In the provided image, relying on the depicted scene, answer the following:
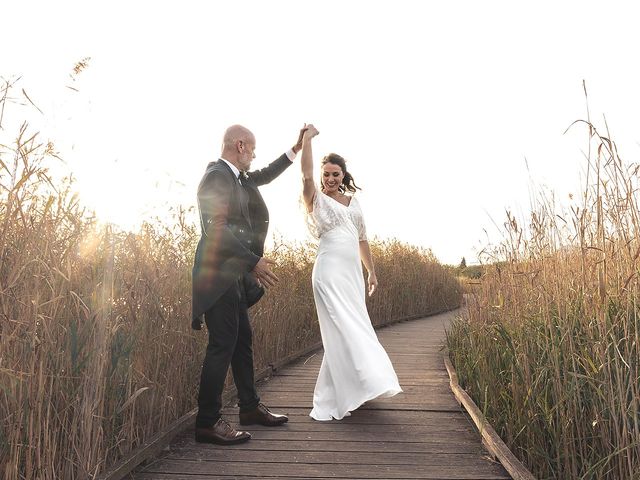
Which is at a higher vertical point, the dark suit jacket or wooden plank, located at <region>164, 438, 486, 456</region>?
the dark suit jacket

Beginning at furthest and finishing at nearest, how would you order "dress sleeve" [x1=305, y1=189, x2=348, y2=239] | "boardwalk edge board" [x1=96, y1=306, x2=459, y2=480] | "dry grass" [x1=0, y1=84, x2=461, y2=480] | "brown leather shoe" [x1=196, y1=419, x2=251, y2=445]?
"dress sleeve" [x1=305, y1=189, x2=348, y2=239] < "brown leather shoe" [x1=196, y1=419, x2=251, y2=445] < "boardwalk edge board" [x1=96, y1=306, x2=459, y2=480] < "dry grass" [x1=0, y1=84, x2=461, y2=480]

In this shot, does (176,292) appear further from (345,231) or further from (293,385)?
(293,385)

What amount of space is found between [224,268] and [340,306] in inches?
49.1

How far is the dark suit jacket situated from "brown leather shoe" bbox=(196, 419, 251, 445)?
573mm

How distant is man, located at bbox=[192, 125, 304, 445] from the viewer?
126 inches

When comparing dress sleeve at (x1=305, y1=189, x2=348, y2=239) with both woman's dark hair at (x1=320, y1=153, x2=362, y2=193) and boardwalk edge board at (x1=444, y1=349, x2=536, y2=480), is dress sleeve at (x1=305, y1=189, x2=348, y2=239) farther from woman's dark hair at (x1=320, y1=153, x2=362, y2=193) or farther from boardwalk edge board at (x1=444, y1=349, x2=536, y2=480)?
boardwalk edge board at (x1=444, y1=349, x2=536, y2=480)

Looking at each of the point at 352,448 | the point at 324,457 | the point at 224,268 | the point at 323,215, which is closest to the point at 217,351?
the point at 224,268

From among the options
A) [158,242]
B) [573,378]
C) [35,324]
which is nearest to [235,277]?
[158,242]

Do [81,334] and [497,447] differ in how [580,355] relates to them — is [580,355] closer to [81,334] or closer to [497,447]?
[497,447]

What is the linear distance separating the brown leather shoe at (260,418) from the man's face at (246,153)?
4.84 ft

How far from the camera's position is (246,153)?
345cm

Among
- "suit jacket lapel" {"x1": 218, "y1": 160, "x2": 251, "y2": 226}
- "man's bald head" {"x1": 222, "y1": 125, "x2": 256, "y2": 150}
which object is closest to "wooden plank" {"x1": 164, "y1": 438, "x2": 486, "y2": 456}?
"suit jacket lapel" {"x1": 218, "y1": 160, "x2": 251, "y2": 226}

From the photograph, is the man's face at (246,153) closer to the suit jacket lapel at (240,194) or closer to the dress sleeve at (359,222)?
the suit jacket lapel at (240,194)

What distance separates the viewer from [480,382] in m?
4.11
